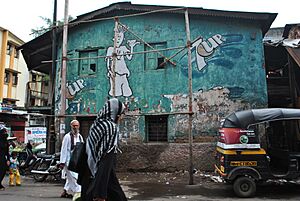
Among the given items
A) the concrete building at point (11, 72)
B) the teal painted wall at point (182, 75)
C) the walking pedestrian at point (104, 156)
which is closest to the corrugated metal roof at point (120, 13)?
the teal painted wall at point (182, 75)

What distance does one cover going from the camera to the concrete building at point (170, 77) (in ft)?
33.9

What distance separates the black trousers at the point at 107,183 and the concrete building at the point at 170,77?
6705mm

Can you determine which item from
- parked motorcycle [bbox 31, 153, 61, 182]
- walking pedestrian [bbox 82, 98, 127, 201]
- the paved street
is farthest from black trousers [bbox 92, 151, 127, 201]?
parked motorcycle [bbox 31, 153, 61, 182]

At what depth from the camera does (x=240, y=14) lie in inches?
404

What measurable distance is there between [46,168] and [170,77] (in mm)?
5567

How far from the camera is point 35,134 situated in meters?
11.7

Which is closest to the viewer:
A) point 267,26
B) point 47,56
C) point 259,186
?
point 259,186

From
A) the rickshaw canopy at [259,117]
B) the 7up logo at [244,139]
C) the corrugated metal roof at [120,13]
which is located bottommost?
the 7up logo at [244,139]

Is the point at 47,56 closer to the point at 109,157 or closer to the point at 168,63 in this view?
the point at 168,63

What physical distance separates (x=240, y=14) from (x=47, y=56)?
10203mm

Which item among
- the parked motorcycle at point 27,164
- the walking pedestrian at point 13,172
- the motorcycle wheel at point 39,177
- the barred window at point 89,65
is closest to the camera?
the walking pedestrian at point 13,172

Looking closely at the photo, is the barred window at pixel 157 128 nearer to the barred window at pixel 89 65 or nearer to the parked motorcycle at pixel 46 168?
the barred window at pixel 89 65

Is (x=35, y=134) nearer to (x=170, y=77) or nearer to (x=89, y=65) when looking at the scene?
(x=89, y=65)

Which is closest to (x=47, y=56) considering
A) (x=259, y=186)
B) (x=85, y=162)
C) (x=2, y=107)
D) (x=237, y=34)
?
(x=2, y=107)
